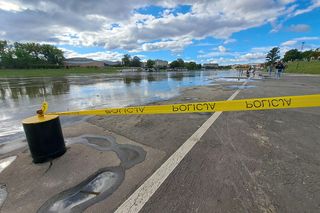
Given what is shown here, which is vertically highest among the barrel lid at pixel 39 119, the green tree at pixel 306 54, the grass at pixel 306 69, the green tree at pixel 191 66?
the green tree at pixel 306 54

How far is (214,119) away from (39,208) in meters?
4.92

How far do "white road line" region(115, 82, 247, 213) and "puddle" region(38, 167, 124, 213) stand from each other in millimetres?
373

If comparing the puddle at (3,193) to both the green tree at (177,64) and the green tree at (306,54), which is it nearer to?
the green tree at (306,54)

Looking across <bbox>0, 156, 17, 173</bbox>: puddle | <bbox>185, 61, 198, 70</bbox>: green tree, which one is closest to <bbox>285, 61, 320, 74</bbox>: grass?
<bbox>0, 156, 17, 173</bbox>: puddle

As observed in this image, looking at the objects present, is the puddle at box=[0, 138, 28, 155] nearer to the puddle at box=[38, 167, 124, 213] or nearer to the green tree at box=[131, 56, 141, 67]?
the puddle at box=[38, 167, 124, 213]

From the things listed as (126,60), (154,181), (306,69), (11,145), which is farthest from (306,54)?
(11,145)

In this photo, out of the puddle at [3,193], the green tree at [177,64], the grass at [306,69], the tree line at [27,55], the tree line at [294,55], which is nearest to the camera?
the puddle at [3,193]

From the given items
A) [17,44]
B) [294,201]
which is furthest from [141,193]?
[17,44]

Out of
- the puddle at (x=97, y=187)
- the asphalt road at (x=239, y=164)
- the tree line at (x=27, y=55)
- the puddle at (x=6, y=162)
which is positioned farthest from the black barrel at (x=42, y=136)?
the tree line at (x=27, y=55)

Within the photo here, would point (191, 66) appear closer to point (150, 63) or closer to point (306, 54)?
point (150, 63)

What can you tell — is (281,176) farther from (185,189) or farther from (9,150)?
(9,150)

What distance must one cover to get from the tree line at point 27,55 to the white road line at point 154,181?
10079cm

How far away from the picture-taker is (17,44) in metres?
94.2

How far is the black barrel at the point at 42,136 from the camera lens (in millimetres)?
3328
